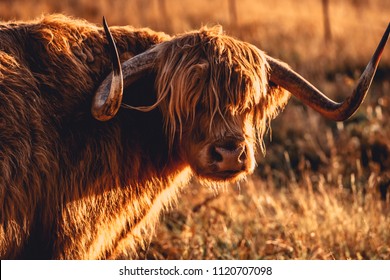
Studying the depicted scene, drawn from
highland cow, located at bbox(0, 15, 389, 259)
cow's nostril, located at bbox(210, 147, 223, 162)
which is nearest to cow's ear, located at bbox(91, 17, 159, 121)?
highland cow, located at bbox(0, 15, 389, 259)

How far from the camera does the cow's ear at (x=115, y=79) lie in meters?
3.80

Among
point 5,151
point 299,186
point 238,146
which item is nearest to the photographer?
point 5,151

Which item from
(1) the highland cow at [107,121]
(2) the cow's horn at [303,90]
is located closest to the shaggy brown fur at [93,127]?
(1) the highland cow at [107,121]

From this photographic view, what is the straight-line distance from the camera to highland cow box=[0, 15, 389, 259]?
3.78m

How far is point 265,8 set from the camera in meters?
17.3

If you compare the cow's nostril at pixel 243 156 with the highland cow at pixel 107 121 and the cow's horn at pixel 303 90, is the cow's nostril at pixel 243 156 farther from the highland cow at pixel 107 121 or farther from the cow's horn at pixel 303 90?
the cow's horn at pixel 303 90

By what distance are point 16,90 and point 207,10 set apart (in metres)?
13.0

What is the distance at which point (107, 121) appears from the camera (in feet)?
13.5

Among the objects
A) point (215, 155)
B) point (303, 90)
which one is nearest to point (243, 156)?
point (215, 155)

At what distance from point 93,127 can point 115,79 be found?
1.28ft

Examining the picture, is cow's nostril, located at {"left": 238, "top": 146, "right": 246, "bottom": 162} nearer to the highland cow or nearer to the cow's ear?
the highland cow

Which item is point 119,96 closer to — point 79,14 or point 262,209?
point 262,209
